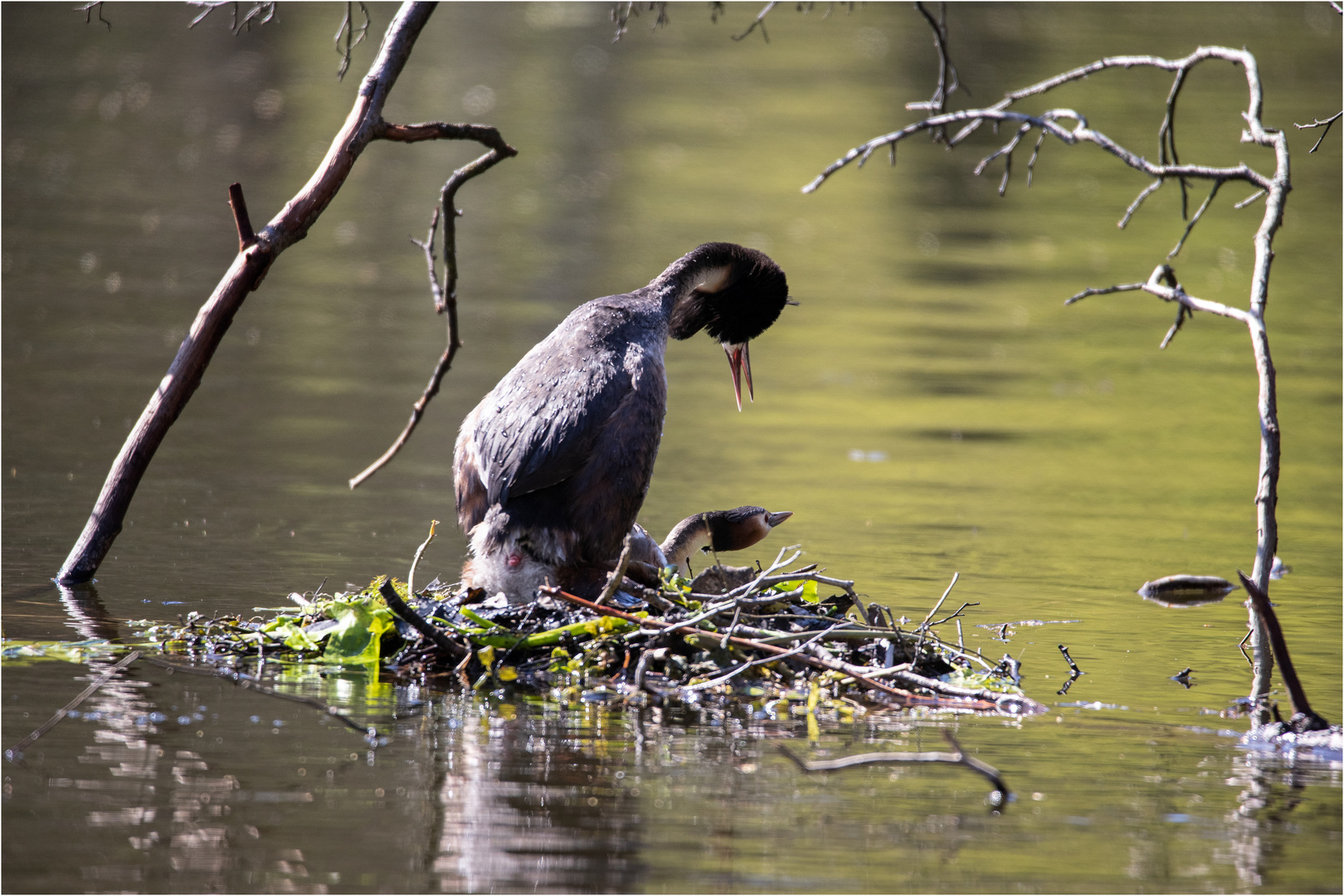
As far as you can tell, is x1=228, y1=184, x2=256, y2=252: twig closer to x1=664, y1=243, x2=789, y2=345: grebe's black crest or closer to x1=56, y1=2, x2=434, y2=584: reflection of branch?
x1=56, y1=2, x2=434, y2=584: reflection of branch

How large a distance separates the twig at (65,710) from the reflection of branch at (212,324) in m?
1.22

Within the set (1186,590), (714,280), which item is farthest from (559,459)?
(1186,590)

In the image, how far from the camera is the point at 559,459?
6.41 m

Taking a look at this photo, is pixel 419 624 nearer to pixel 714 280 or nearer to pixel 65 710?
pixel 65 710

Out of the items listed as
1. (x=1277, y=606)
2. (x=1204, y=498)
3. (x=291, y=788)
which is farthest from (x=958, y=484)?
(x=291, y=788)

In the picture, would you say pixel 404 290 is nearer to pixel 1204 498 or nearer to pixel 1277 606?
pixel 1204 498

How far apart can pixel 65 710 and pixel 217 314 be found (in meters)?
2.32

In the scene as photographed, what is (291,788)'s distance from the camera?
4934 mm

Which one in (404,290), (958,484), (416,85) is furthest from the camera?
(416,85)

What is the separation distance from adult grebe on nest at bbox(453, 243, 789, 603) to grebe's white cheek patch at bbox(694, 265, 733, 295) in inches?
30.8

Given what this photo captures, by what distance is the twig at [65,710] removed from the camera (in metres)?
5.10

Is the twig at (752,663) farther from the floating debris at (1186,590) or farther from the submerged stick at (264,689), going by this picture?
the floating debris at (1186,590)

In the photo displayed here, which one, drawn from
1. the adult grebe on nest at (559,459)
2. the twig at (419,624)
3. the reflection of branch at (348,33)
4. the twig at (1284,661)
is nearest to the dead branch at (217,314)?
the reflection of branch at (348,33)

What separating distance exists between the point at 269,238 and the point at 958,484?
537cm
